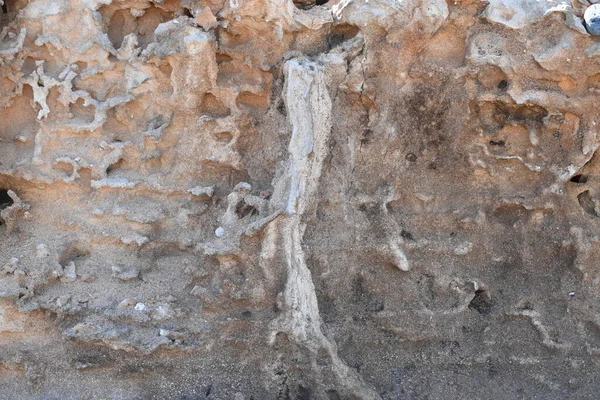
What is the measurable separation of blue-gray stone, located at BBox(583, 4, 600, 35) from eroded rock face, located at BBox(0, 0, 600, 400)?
0.04 meters

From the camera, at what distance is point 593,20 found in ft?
11.1

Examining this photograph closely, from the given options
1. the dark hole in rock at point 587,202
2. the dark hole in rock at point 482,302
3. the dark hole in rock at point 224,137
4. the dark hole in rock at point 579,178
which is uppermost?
the dark hole in rock at point 224,137

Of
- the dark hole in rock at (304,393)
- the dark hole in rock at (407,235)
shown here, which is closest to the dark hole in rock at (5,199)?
the dark hole in rock at (304,393)

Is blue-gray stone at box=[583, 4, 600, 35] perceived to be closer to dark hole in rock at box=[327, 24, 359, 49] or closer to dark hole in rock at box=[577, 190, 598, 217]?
dark hole in rock at box=[577, 190, 598, 217]

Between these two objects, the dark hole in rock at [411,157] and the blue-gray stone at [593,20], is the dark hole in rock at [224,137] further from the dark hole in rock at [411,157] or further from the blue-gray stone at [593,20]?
the blue-gray stone at [593,20]

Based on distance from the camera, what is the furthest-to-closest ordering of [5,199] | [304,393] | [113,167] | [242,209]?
1. [5,199]
2. [113,167]
3. [242,209]
4. [304,393]

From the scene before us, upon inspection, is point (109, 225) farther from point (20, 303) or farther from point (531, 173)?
point (531, 173)

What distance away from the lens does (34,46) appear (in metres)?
3.62

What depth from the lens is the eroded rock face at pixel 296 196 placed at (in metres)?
3.39

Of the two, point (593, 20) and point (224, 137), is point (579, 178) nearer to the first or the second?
point (593, 20)

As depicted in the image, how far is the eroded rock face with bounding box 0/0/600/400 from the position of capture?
339 cm

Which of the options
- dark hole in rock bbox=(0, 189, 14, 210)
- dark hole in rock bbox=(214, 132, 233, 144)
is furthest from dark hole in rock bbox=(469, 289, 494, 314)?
dark hole in rock bbox=(0, 189, 14, 210)

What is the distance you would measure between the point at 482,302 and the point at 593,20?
1.42 m

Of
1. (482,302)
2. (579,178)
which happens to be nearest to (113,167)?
(482,302)
